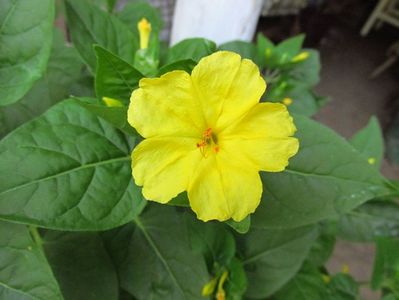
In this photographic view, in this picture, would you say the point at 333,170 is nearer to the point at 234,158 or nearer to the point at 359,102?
the point at 234,158

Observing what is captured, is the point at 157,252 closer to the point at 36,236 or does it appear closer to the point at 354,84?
the point at 36,236

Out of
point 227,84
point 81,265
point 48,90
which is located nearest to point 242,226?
point 227,84

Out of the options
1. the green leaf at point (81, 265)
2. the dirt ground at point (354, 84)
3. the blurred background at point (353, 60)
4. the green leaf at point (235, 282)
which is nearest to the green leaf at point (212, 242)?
the green leaf at point (235, 282)

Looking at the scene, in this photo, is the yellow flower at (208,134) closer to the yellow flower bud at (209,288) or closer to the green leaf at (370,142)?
the yellow flower bud at (209,288)

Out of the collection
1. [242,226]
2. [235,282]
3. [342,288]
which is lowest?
[342,288]

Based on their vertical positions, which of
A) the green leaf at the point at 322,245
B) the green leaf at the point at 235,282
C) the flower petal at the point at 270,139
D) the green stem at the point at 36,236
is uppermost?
the flower petal at the point at 270,139

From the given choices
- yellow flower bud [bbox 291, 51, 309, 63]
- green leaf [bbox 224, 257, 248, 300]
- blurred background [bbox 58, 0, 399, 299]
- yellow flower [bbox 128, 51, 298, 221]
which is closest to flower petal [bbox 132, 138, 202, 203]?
yellow flower [bbox 128, 51, 298, 221]
